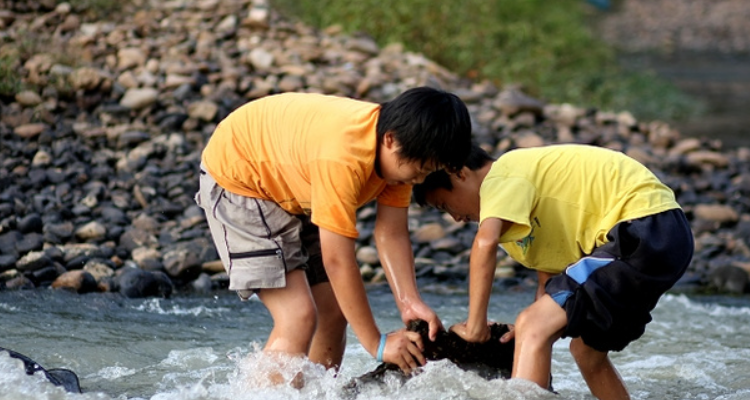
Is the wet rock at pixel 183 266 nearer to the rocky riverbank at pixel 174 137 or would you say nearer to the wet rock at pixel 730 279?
the rocky riverbank at pixel 174 137

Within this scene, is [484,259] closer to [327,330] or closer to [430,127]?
[430,127]

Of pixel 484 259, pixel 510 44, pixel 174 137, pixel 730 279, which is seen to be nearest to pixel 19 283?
pixel 174 137

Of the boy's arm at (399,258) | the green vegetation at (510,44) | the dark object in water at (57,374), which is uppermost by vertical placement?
the boy's arm at (399,258)

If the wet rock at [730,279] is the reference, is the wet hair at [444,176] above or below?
above

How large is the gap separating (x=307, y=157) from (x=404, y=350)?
0.73m

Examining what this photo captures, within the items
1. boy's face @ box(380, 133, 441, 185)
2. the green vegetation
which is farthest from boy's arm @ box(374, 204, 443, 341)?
the green vegetation

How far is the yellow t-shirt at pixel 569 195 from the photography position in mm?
3428

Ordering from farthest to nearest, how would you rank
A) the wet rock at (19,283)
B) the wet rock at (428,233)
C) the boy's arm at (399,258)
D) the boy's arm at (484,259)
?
the wet rock at (428,233) → the wet rock at (19,283) → the boy's arm at (399,258) → the boy's arm at (484,259)

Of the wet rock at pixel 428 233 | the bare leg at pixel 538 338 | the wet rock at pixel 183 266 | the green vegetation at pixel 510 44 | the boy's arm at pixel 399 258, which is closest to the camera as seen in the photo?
the bare leg at pixel 538 338

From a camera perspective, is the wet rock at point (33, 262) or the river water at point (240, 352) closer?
the river water at point (240, 352)

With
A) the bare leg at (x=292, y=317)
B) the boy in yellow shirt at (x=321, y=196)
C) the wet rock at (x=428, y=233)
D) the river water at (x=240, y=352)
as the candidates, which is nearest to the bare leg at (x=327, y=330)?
the boy in yellow shirt at (x=321, y=196)

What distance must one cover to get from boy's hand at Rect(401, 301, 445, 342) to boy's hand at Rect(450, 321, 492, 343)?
0.28 ft

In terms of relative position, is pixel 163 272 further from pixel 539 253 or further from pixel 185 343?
pixel 539 253

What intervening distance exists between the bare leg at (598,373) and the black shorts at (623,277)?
29 cm
